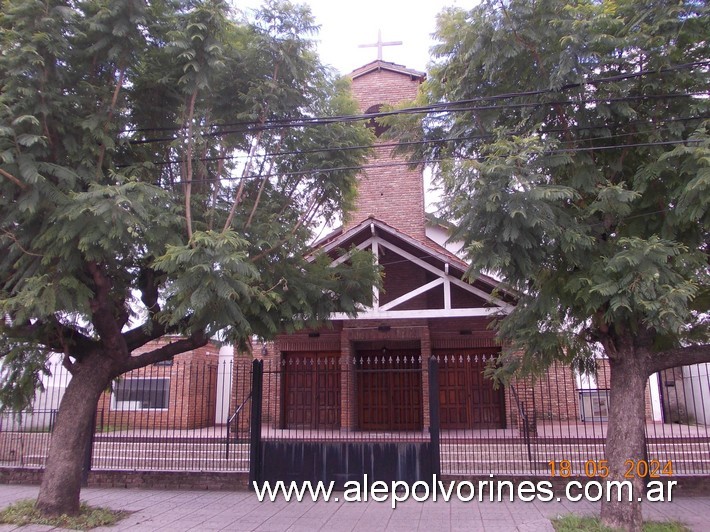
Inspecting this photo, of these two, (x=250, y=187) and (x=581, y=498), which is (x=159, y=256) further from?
(x=581, y=498)

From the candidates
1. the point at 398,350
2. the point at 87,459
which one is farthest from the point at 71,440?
the point at 398,350

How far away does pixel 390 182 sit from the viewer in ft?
53.9

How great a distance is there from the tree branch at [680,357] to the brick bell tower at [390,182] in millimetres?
8891

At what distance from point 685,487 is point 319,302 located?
6.38 metres

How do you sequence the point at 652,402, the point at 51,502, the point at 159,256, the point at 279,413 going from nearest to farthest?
the point at 159,256 < the point at 51,502 < the point at 279,413 < the point at 652,402

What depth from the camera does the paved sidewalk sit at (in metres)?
7.37

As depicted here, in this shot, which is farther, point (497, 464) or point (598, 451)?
point (598, 451)

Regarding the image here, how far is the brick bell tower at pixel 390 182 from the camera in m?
16.0

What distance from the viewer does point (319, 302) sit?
832 centimetres

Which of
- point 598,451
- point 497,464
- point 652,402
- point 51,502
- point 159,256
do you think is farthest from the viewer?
point 652,402

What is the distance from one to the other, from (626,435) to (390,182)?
35.8ft

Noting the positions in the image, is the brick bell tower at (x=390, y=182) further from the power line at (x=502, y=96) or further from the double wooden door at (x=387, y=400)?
the power line at (x=502, y=96)

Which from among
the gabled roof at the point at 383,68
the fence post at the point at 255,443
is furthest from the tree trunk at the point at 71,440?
the gabled roof at the point at 383,68

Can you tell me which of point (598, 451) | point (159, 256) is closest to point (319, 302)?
point (159, 256)
